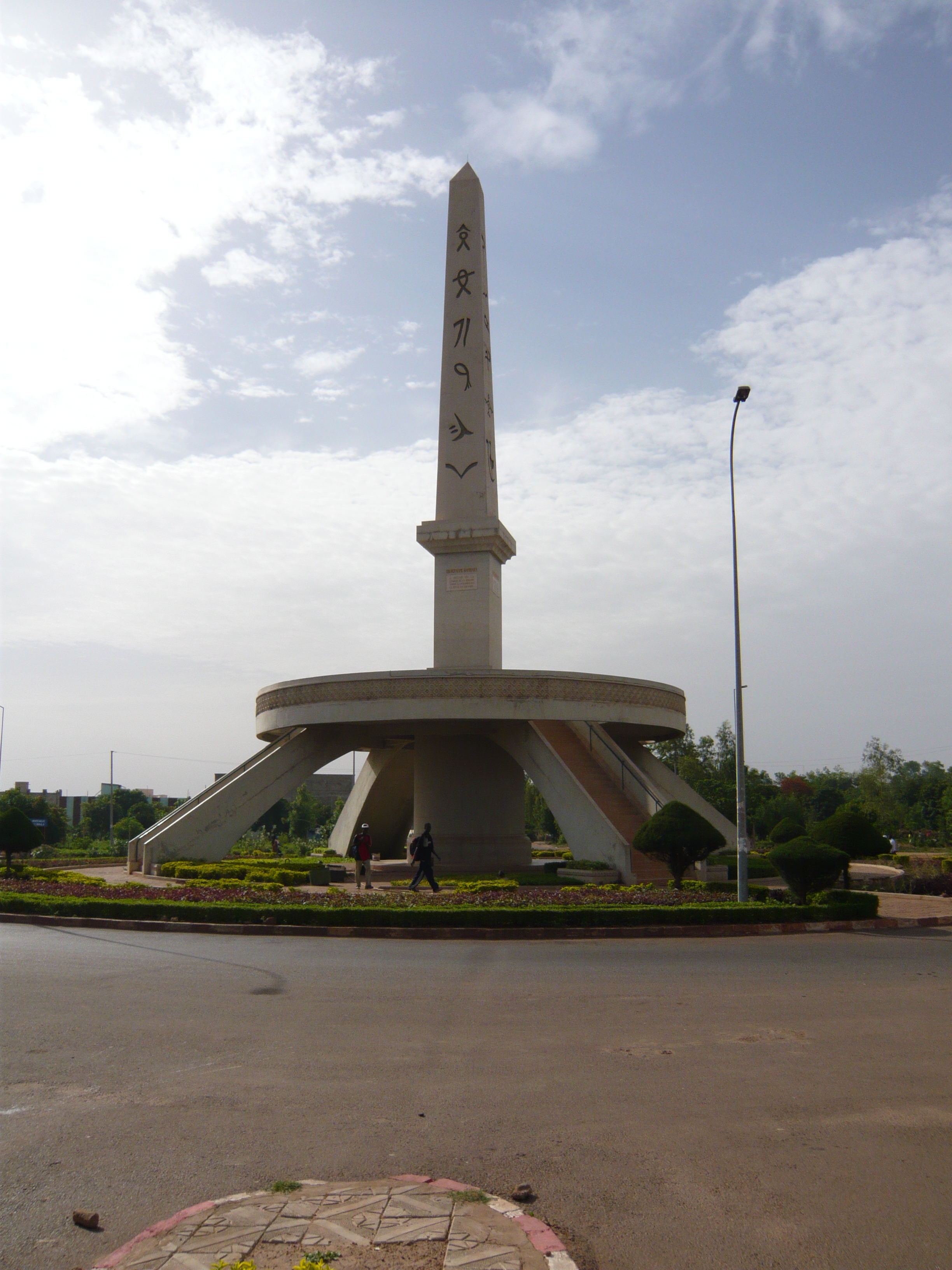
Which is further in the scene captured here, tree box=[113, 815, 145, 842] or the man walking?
tree box=[113, 815, 145, 842]

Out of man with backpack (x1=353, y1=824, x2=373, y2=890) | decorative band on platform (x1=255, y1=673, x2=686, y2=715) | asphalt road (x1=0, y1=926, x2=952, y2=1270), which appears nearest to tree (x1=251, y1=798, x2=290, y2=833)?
decorative band on platform (x1=255, y1=673, x2=686, y2=715)

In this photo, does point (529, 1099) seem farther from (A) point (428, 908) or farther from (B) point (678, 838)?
(B) point (678, 838)

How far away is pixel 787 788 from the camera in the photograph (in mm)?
101688

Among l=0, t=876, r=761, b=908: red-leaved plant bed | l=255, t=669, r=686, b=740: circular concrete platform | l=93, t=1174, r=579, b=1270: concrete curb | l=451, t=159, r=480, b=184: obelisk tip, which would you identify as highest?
l=451, t=159, r=480, b=184: obelisk tip

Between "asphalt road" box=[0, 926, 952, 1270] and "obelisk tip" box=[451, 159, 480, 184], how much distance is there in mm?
25400

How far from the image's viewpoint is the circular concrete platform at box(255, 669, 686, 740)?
23.5 m

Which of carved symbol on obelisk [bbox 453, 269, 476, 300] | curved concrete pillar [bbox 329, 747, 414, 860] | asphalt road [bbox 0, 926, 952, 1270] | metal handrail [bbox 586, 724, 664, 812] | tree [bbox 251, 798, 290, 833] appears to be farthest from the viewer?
tree [bbox 251, 798, 290, 833]

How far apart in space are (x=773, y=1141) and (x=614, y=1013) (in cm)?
323

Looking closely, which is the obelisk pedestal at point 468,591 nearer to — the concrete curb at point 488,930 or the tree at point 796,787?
the concrete curb at point 488,930

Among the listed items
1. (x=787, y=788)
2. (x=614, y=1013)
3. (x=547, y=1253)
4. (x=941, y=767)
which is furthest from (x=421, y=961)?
(x=941, y=767)

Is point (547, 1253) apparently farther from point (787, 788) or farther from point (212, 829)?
point (787, 788)

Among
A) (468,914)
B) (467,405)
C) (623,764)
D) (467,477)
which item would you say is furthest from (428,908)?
(467,405)

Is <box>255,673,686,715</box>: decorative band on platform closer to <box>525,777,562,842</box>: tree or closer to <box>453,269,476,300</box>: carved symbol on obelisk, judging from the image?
<box>453,269,476,300</box>: carved symbol on obelisk

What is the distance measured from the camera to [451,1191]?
4492 mm
